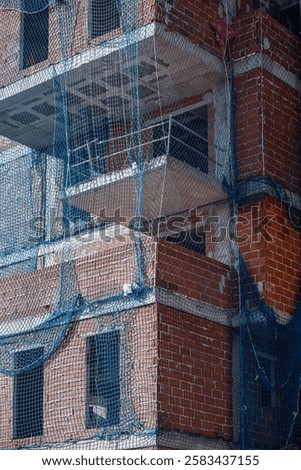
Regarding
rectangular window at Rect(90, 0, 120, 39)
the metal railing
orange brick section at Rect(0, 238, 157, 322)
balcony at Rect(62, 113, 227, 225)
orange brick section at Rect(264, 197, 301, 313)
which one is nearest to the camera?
orange brick section at Rect(0, 238, 157, 322)

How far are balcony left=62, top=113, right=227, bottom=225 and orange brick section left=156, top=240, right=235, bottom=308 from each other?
0.89 m

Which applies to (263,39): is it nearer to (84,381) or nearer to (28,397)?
(84,381)

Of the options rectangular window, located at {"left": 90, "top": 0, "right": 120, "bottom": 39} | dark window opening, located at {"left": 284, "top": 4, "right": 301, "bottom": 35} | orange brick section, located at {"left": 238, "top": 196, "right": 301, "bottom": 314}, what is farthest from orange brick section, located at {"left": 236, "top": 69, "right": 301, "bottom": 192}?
rectangular window, located at {"left": 90, "top": 0, "right": 120, "bottom": 39}

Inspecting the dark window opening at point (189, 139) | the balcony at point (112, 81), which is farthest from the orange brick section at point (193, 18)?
the dark window opening at point (189, 139)

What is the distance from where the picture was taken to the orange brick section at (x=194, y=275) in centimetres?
1734

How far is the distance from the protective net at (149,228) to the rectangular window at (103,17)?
0.03 meters

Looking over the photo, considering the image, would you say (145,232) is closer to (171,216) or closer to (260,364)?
(171,216)

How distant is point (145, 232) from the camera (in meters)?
20.3

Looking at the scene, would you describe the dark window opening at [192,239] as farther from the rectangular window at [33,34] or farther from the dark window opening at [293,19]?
the dark window opening at [293,19]

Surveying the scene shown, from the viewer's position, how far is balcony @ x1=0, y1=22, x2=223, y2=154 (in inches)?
735

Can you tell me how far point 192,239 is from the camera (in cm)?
2002

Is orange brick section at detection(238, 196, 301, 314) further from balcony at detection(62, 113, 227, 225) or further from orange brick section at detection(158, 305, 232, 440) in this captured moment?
orange brick section at detection(158, 305, 232, 440)
